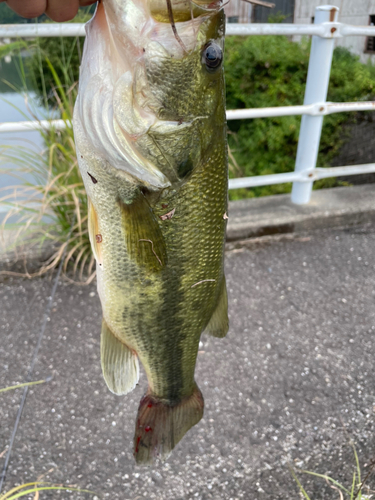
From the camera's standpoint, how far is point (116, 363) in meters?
1.17

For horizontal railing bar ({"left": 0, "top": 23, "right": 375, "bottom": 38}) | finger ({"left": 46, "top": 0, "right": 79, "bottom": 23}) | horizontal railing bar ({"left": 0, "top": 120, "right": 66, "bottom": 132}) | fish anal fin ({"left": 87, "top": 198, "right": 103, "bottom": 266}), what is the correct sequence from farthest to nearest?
horizontal railing bar ({"left": 0, "top": 120, "right": 66, "bottom": 132}) → horizontal railing bar ({"left": 0, "top": 23, "right": 375, "bottom": 38}) → fish anal fin ({"left": 87, "top": 198, "right": 103, "bottom": 266}) → finger ({"left": 46, "top": 0, "right": 79, "bottom": 23})

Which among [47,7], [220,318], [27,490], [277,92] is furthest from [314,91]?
[277,92]

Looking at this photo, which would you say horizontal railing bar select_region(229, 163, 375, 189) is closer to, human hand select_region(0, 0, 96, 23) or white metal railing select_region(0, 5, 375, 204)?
white metal railing select_region(0, 5, 375, 204)

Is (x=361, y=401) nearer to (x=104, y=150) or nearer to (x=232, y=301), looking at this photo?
(x=232, y=301)

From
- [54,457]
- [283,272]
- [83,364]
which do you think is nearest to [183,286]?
[54,457]

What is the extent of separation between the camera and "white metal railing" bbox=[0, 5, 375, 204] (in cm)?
220

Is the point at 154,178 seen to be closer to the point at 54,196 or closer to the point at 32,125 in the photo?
the point at 54,196

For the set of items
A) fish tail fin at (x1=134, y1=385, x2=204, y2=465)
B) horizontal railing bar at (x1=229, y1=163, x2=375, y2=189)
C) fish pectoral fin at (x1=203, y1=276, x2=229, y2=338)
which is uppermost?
fish pectoral fin at (x1=203, y1=276, x2=229, y2=338)

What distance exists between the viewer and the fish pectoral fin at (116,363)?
1156 mm

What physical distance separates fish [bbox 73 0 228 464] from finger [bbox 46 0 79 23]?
11 cm

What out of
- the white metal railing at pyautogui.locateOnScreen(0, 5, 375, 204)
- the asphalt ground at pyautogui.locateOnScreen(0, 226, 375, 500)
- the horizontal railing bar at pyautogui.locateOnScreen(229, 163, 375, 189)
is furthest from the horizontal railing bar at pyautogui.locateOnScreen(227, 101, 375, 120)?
the asphalt ground at pyautogui.locateOnScreen(0, 226, 375, 500)

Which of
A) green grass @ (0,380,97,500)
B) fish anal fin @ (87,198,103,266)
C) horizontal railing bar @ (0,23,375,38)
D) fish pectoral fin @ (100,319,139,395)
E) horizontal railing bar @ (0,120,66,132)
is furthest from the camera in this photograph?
horizontal railing bar @ (0,120,66,132)

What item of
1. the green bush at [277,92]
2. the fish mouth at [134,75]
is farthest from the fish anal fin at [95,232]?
the green bush at [277,92]

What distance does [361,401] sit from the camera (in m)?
2.01
